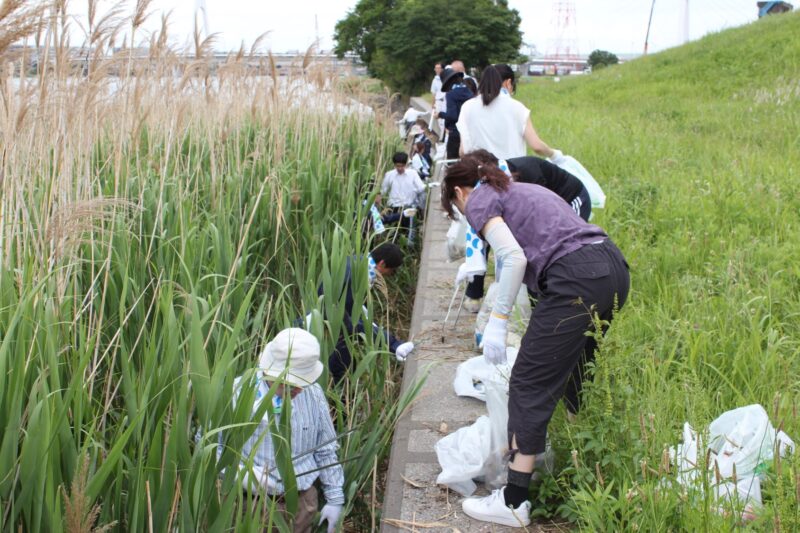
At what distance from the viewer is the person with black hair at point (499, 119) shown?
5.04m

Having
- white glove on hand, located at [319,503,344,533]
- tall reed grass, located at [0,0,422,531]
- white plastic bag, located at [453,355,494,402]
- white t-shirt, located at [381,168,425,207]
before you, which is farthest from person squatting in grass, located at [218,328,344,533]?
white t-shirt, located at [381,168,425,207]

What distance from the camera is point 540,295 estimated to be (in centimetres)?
290

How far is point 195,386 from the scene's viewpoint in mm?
2291

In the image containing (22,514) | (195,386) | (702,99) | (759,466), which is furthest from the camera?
(702,99)

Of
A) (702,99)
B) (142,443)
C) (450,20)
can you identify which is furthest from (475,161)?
(450,20)

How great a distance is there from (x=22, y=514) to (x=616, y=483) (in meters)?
1.78

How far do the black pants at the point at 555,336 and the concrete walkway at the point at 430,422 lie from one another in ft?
1.26

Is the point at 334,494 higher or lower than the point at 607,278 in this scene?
lower

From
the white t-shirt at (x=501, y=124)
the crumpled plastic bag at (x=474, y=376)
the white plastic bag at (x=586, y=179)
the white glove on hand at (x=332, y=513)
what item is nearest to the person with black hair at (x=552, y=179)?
the white plastic bag at (x=586, y=179)

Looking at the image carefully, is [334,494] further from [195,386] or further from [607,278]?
[607,278]

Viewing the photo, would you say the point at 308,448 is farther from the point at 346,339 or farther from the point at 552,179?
the point at 552,179

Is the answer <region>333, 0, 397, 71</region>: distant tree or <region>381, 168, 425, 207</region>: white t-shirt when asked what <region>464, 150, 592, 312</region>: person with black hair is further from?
<region>333, 0, 397, 71</region>: distant tree

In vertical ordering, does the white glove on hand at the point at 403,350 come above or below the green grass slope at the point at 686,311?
below

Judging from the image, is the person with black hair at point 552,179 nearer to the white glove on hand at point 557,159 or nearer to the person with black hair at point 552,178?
the person with black hair at point 552,178
